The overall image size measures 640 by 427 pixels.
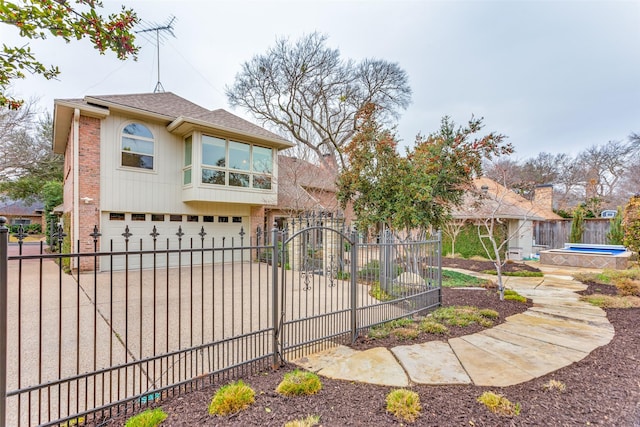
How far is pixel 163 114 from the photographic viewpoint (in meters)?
10.0

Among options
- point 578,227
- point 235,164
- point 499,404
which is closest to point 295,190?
point 235,164

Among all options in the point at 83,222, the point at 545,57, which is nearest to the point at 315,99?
the point at 545,57

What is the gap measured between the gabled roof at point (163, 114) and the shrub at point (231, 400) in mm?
9328

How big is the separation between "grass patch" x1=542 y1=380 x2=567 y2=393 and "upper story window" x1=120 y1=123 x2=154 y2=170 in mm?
11549

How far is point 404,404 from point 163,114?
1094 centimetres

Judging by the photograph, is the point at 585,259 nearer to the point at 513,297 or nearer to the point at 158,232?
the point at 513,297

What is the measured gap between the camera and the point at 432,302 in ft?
18.5

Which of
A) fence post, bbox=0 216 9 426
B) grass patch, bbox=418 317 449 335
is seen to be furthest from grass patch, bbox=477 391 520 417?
fence post, bbox=0 216 9 426

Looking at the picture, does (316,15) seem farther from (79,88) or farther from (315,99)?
(79,88)

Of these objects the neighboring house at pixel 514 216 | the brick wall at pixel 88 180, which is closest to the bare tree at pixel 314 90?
the neighboring house at pixel 514 216

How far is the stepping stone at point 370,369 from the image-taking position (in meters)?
2.96

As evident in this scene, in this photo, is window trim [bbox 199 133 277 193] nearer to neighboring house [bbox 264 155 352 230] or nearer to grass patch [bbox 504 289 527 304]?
neighboring house [bbox 264 155 352 230]

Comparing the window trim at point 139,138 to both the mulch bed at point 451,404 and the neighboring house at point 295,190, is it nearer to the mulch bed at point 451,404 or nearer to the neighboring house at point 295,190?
the neighboring house at point 295,190

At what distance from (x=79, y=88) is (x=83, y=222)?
7.48 meters
